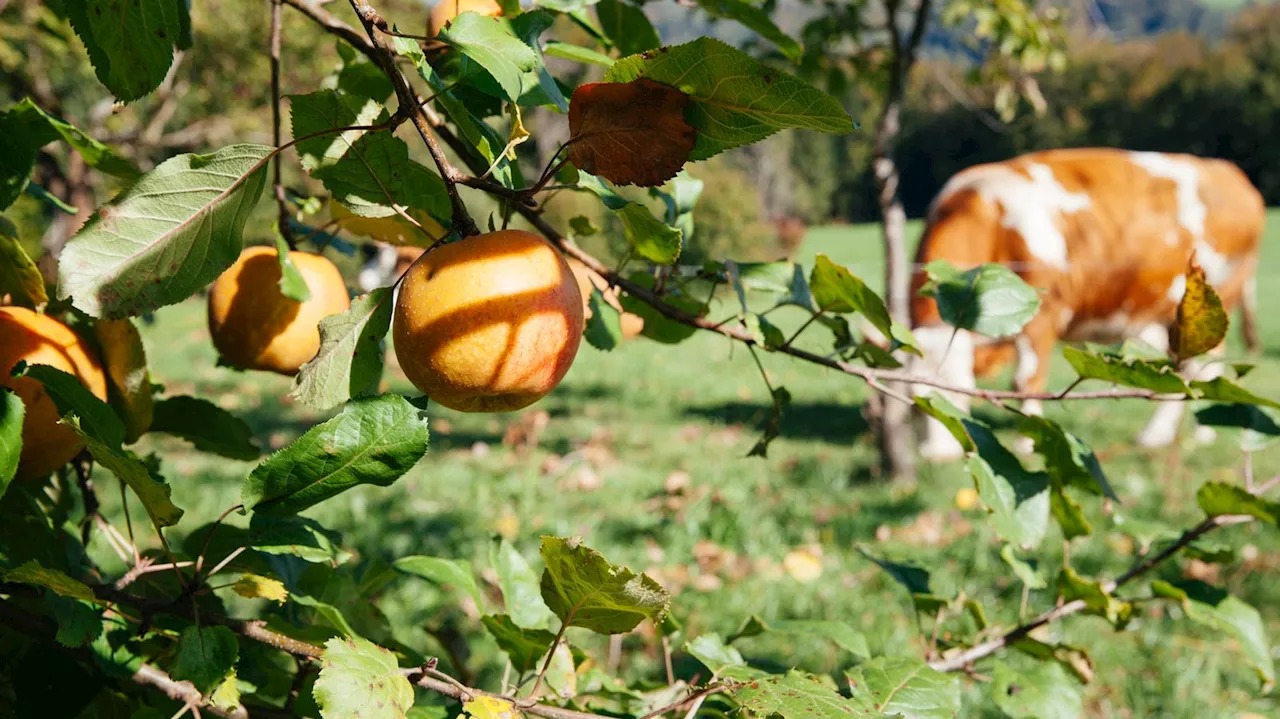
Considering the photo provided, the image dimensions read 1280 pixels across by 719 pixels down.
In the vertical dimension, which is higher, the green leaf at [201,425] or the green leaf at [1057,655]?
the green leaf at [201,425]

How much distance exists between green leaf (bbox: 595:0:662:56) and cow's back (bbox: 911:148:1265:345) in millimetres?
3647

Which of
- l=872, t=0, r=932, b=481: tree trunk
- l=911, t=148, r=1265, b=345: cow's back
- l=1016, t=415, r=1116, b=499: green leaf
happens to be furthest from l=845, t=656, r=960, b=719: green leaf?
l=911, t=148, r=1265, b=345: cow's back

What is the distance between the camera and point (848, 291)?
0.88 metres

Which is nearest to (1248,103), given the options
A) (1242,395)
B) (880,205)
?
(880,205)

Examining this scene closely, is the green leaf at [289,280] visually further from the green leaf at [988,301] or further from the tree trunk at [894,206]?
the tree trunk at [894,206]

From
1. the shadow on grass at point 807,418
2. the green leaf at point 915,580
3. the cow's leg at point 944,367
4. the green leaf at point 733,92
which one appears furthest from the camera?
the shadow on grass at point 807,418

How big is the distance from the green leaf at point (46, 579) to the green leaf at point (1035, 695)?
2.71ft

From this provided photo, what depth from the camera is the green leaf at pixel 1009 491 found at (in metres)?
0.85

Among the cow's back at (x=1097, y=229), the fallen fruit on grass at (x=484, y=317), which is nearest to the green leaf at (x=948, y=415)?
the fallen fruit on grass at (x=484, y=317)

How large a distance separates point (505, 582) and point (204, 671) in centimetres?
34

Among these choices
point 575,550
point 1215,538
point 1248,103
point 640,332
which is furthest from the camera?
point 1248,103

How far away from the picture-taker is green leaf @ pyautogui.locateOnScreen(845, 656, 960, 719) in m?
0.76

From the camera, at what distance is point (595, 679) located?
101 cm

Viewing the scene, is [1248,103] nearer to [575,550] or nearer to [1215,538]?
[1215,538]
